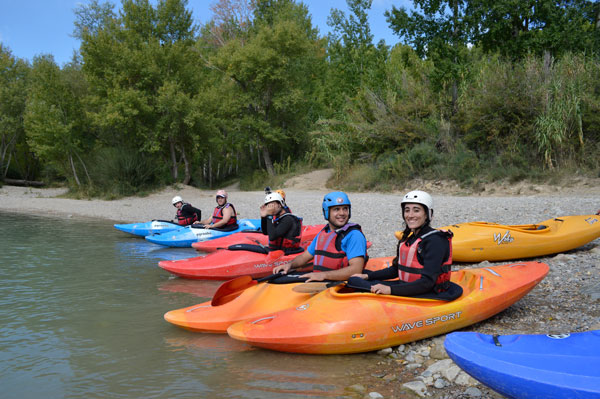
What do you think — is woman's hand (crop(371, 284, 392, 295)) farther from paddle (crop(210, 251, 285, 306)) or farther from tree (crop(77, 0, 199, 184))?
tree (crop(77, 0, 199, 184))

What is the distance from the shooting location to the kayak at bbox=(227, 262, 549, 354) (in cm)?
366

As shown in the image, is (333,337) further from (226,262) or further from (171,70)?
(171,70)

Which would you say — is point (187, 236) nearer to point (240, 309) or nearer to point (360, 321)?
point (240, 309)

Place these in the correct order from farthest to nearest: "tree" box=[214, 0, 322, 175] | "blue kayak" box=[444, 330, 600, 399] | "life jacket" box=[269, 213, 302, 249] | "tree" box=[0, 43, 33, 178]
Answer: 1. "tree" box=[0, 43, 33, 178]
2. "tree" box=[214, 0, 322, 175]
3. "life jacket" box=[269, 213, 302, 249]
4. "blue kayak" box=[444, 330, 600, 399]

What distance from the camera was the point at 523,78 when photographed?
13.5m

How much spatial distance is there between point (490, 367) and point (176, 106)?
1991 centimetres

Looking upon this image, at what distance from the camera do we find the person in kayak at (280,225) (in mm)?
6273

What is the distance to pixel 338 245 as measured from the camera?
4.50 metres

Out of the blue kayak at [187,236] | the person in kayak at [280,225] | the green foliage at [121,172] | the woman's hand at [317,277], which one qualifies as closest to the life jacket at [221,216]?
the blue kayak at [187,236]

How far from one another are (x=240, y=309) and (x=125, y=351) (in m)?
1.14

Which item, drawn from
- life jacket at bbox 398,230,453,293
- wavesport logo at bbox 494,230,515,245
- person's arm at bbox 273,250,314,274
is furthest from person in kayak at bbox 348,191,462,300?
wavesport logo at bbox 494,230,515,245

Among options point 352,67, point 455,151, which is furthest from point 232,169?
point 455,151

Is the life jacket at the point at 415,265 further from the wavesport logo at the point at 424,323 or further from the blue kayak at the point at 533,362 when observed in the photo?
the blue kayak at the point at 533,362

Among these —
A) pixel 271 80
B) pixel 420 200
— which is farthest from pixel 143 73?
pixel 420 200
